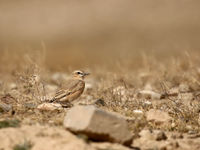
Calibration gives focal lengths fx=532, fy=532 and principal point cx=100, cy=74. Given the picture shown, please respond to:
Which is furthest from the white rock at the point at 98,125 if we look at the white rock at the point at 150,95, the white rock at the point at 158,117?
the white rock at the point at 150,95

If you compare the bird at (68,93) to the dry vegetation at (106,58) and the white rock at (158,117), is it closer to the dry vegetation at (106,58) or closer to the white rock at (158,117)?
the dry vegetation at (106,58)

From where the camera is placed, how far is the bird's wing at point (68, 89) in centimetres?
967

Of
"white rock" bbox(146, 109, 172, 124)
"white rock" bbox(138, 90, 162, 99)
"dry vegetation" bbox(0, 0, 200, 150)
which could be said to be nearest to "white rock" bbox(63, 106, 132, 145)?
"dry vegetation" bbox(0, 0, 200, 150)

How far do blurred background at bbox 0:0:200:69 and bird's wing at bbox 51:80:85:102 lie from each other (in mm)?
11739

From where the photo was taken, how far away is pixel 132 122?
311 inches

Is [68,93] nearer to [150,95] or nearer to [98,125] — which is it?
[150,95]

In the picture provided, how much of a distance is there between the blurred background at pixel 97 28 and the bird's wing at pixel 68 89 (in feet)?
38.5

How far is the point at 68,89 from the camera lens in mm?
9812

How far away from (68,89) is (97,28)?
1037 inches

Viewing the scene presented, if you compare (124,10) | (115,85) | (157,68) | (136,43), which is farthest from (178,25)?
(115,85)

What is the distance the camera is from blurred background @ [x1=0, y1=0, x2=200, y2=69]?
25797 millimetres

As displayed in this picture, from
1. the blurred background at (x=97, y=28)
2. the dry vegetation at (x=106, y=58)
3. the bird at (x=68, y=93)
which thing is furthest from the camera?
the blurred background at (x=97, y=28)

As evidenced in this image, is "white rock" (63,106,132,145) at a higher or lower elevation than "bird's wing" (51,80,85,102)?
lower

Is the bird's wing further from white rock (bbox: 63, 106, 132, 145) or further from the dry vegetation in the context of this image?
white rock (bbox: 63, 106, 132, 145)
